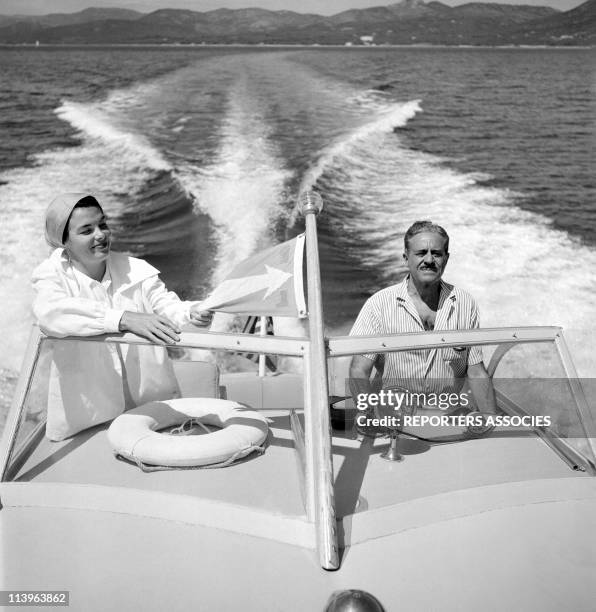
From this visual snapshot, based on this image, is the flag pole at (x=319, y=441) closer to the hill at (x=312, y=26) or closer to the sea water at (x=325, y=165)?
the sea water at (x=325, y=165)

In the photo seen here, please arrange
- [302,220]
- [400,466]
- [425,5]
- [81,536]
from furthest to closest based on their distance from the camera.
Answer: [425,5]
[302,220]
[400,466]
[81,536]

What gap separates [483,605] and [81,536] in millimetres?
→ 944

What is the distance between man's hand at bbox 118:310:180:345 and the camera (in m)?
2.00

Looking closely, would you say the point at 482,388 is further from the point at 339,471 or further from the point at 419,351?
the point at 339,471

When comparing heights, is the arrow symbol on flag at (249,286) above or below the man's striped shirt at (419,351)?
above

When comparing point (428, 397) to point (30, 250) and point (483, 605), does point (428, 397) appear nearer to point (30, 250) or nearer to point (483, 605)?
point (483, 605)

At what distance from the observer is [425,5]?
12195mm

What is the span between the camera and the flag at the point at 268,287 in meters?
2.19

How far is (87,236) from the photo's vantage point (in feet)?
7.43

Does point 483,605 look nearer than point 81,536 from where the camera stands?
Yes

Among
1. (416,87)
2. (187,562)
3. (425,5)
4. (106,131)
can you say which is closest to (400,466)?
(187,562)

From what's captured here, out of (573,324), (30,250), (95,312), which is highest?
(95,312)

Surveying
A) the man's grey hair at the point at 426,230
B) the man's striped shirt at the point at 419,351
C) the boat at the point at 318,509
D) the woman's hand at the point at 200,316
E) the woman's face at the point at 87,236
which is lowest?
the boat at the point at 318,509

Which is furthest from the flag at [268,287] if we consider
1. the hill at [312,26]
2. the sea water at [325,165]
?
the hill at [312,26]
